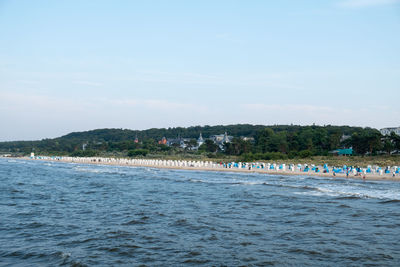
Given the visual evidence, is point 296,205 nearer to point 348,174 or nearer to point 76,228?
point 76,228

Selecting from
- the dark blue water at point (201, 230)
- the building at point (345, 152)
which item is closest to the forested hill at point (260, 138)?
the building at point (345, 152)

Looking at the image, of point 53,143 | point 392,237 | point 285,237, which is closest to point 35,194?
point 285,237

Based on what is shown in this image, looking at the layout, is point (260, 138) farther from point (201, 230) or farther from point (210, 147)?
point (201, 230)

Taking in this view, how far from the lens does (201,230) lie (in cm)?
1155

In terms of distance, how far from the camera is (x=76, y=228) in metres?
11.7

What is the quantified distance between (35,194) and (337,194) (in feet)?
54.0

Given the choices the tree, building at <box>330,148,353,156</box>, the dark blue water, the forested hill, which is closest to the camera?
the dark blue water

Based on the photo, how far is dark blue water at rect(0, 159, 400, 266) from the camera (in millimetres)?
8742

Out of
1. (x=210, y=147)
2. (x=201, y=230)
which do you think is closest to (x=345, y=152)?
(x=210, y=147)

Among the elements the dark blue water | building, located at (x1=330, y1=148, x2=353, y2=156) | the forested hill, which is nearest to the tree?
the forested hill

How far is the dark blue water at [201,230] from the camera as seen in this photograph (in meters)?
8.74

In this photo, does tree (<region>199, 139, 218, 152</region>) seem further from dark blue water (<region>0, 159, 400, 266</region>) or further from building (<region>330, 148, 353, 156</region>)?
dark blue water (<region>0, 159, 400, 266</region>)

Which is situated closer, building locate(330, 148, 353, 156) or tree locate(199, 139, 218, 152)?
building locate(330, 148, 353, 156)

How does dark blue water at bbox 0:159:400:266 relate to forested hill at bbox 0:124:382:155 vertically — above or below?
below
